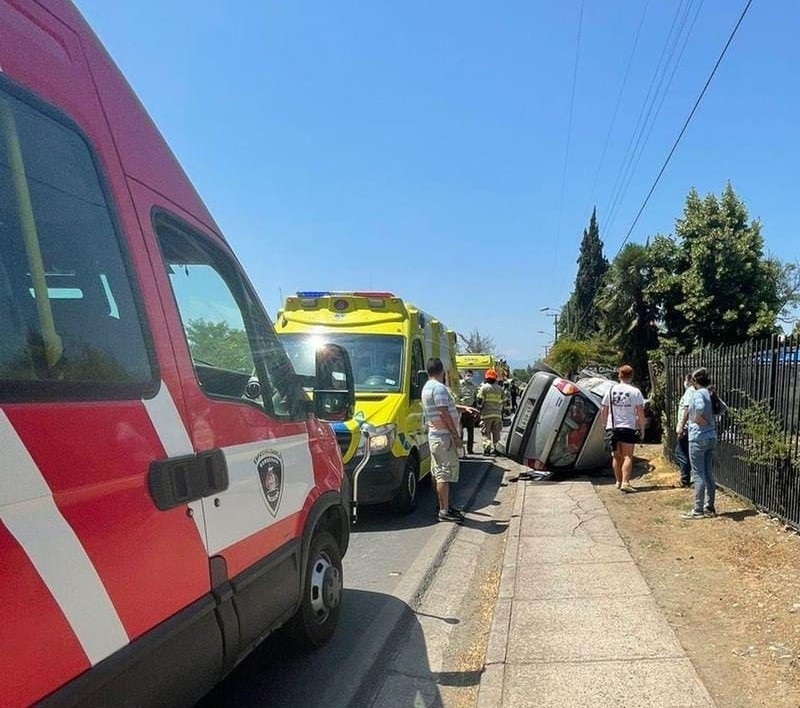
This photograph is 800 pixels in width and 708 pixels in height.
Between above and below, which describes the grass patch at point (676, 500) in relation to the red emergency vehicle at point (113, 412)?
below

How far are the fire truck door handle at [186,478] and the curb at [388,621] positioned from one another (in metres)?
1.77

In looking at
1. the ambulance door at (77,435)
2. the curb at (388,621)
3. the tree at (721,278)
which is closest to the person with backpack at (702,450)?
the curb at (388,621)

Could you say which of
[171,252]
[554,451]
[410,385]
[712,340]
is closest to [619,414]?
[554,451]

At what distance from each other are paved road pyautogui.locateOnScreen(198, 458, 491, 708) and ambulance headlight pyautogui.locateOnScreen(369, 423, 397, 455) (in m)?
0.94

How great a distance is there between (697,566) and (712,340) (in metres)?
20.4

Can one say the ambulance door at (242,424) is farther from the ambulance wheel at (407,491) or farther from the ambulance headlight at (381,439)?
the ambulance wheel at (407,491)

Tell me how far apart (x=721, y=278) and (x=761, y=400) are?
18790 mm

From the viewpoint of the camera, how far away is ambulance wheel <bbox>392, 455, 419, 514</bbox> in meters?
7.90

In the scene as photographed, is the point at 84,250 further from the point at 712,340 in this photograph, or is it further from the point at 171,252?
the point at 712,340

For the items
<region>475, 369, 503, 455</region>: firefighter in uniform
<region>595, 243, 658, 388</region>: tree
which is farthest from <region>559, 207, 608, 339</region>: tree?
<region>475, 369, 503, 455</region>: firefighter in uniform

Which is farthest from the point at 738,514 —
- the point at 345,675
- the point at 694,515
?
the point at 345,675

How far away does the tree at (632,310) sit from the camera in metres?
27.3

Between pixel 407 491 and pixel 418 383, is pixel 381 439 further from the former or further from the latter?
pixel 418 383

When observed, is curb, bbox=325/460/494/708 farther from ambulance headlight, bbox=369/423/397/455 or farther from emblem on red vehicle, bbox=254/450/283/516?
emblem on red vehicle, bbox=254/450/283/516
